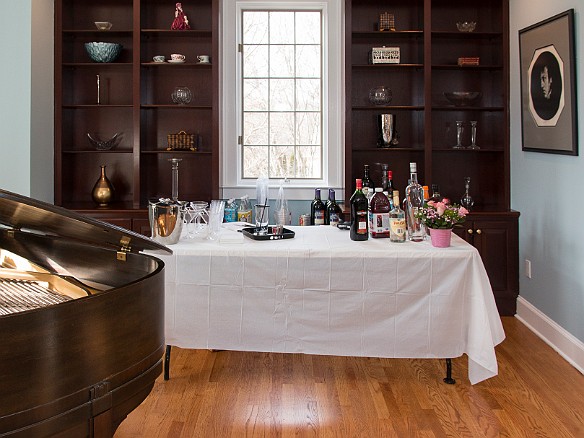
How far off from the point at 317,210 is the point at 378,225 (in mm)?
1477

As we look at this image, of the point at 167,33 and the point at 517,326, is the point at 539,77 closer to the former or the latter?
the point at 517,326

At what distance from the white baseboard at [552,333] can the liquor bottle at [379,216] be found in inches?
54.8

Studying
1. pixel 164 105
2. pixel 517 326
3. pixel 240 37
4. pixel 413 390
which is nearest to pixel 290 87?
pixel 240 37

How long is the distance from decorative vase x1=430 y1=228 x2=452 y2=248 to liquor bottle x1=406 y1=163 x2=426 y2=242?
144 millimetres

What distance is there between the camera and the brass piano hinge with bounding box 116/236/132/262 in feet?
6.95

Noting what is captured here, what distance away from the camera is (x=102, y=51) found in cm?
561

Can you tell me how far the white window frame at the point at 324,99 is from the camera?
18.8 feet

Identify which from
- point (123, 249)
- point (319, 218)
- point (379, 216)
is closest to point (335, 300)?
point (379, 216)

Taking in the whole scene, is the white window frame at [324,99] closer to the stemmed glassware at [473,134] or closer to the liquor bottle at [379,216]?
the stemmed glassware at [473,134]

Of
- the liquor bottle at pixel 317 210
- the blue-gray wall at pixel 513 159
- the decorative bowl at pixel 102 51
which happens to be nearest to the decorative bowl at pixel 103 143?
the blue-gray wall at pixel 513 159

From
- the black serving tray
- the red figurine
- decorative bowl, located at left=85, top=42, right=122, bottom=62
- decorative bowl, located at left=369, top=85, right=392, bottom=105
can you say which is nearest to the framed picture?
decorative bowl, located at left=369, top=85, right=392, bottom=105

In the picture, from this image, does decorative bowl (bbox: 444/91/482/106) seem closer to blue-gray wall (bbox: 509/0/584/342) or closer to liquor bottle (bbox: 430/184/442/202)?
blue-gray wall (bbox: 509/0/584/342)

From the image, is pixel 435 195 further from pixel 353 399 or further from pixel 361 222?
pixel 353 399

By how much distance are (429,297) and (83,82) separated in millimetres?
3679
